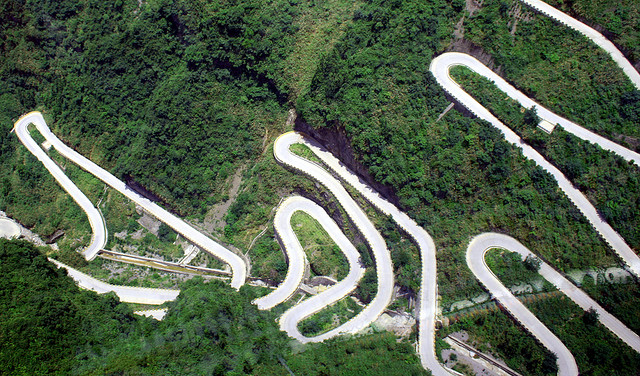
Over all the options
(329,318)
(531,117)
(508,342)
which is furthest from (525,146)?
(329,318)

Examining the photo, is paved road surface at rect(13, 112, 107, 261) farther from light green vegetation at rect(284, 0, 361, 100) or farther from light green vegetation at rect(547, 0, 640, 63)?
light green vegetation at rect(547, 0, 640, 63)

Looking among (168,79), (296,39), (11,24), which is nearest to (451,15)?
(296,39)

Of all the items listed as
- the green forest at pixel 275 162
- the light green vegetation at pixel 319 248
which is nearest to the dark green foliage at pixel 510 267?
the green forest at pixel 275 162

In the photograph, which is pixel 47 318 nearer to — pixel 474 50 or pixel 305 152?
pixel 305 152

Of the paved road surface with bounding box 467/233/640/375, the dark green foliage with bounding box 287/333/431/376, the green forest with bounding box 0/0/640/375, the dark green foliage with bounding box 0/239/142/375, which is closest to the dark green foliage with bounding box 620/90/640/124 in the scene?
the green forest with bounding box 0/0/640/375

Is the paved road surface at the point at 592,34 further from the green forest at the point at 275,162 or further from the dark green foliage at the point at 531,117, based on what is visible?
the dark green foliage at the point at 531,117

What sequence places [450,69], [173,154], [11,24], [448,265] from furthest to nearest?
[11,24] → [173,154] → [450,69] → [448,265]

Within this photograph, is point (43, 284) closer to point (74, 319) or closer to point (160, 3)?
point (74, 319)
